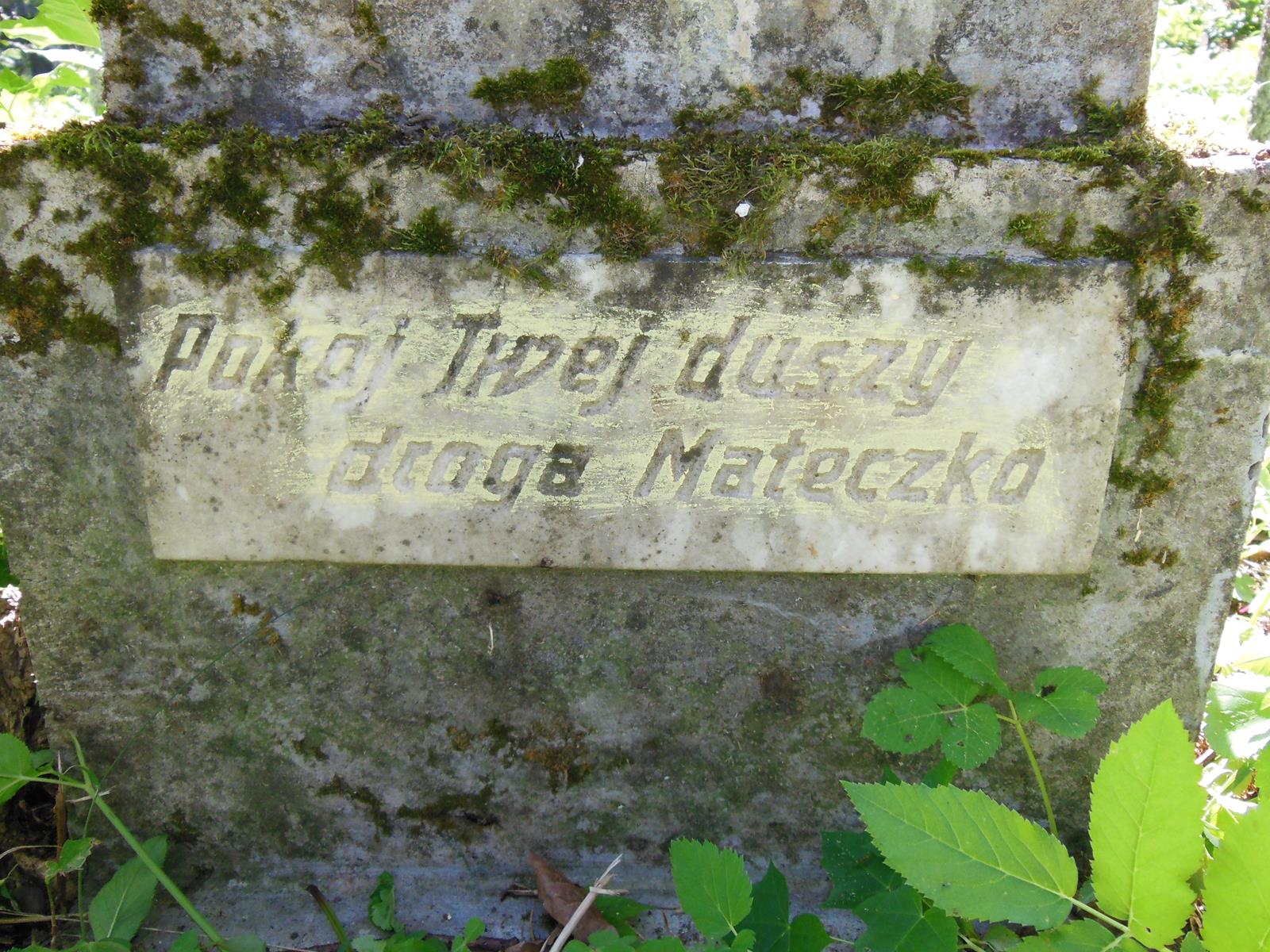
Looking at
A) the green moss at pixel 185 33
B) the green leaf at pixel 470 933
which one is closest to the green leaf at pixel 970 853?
the green leaf at pixel 470 933

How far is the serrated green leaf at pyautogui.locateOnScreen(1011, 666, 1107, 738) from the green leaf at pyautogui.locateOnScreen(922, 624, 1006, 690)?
7 cm

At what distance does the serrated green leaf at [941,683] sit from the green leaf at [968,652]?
0.08 feet

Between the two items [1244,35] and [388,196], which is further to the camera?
[1244,35]

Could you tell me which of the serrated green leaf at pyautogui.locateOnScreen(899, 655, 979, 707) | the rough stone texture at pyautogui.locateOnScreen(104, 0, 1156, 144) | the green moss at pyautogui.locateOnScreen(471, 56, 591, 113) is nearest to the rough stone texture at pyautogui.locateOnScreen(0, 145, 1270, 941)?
the serrated green leaf at pyautogui.locateOnScreen(899, 655, 979, 707)

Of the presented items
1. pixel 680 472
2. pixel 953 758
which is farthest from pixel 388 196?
pixel 953 758

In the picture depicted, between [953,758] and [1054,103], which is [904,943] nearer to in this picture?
[953,758]

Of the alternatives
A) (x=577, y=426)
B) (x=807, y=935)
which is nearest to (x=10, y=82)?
(x=577, y=426)

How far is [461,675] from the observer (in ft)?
6.42

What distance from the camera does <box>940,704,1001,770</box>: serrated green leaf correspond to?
5.52ft

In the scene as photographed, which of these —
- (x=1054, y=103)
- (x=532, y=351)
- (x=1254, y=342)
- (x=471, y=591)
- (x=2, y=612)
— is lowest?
(x=2, y=612)

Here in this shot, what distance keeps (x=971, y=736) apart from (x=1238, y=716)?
2.62 ft

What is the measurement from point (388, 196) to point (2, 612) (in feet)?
5.58

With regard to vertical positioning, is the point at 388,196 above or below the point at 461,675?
above

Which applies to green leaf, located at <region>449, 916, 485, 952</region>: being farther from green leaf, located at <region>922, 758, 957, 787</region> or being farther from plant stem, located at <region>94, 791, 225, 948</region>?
green leaf, located at <region>922, 758, 957, 787</region>
